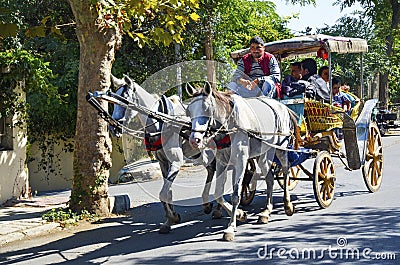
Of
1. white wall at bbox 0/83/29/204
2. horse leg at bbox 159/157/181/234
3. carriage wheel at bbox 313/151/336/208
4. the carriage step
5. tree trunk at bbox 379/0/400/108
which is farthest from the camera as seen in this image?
tree trunk at bbox 379/0/400/108

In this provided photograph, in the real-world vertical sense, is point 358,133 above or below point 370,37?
below

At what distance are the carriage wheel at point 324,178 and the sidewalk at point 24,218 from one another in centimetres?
→ 434

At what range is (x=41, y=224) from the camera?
939 centimetres

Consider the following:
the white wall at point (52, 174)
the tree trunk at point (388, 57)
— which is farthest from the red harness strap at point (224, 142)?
the tree trunk at point (388, 57)

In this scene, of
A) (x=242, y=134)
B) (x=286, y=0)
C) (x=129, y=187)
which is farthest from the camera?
(x=286, y=0)

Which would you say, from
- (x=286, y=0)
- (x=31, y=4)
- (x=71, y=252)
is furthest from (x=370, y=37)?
(x=71, y=252)

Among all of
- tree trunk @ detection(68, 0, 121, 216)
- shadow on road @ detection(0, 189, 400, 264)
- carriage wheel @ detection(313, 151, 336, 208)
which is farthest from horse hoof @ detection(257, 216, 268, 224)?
tree trunk @ detection(68, 0, 121, 216)

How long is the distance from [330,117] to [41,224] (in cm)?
531

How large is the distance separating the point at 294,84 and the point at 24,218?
5283mm

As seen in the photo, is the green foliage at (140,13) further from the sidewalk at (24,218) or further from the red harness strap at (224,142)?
the sidewalk at (24,218)

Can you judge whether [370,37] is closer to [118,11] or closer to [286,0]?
[286,0]

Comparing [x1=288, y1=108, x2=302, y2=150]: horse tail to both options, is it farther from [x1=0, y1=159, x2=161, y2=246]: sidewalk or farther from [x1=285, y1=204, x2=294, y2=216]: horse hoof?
[x1=0, y1=159, x2=161, y2=246]: sidewalk

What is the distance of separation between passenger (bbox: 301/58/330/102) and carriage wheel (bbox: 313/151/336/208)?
113 centimetres

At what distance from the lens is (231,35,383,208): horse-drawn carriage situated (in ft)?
33.1
